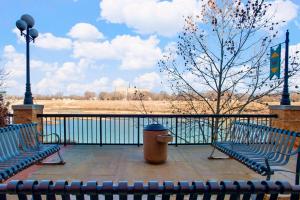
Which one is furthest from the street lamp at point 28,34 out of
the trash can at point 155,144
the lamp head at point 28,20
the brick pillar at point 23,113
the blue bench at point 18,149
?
the trash can at point 155,144

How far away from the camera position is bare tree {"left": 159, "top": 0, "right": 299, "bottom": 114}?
9.17 metres

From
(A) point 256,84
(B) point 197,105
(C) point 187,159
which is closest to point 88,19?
(B) point 197,105

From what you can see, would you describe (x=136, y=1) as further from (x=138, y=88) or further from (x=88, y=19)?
(x=88, y=19)

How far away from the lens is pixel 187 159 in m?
5.52

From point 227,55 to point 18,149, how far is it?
7587mm

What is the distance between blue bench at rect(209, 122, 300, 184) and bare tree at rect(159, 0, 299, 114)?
4.74 meters

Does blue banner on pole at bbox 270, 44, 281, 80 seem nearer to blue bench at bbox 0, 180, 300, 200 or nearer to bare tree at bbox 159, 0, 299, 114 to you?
bare tree at bbox 159, 0, 299, 114

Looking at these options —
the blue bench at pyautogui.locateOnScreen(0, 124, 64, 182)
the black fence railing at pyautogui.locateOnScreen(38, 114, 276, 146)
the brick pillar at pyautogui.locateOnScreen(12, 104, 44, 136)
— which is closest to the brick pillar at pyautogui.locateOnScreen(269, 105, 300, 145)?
the black fence railing at pyautogui.locateOnScreen(38, 114, 276, 146)

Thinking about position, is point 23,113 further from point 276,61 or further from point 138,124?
point 276,61

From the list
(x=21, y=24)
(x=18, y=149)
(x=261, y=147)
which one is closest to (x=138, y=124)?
(x=18, y=149)

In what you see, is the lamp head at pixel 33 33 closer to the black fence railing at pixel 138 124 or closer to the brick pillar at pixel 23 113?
the brick pillar at pixel 23 113

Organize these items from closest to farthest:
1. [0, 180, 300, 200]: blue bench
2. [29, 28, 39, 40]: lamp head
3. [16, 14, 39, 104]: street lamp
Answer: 1. [0, 180, 300, 200]: blue bench
2. [16, 14, 39, 104]: street lamp
3. [29, 28, 39, 40]: lamp head

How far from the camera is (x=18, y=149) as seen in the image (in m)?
4.17

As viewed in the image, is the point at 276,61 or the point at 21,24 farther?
the point at 276,61
